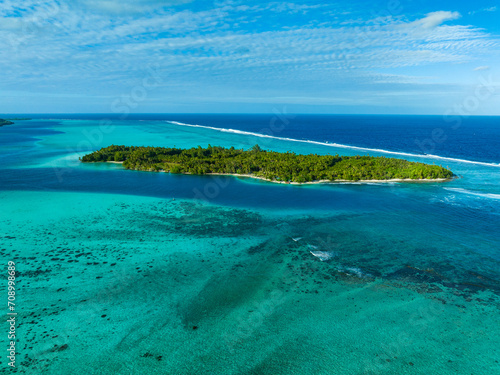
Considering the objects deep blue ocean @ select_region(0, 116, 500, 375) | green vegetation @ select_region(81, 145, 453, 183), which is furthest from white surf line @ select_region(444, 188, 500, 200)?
green vegetation @ select_region(81, 145, 453, 183)

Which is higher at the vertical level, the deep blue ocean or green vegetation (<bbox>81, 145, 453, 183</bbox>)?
green vegetation (<bbox>81, 145, 453, 183</bbox>)

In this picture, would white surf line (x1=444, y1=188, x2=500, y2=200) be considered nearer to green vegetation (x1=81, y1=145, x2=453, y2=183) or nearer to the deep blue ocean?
the deep blue ocean

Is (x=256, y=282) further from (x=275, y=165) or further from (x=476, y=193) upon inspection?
(x=476, y=193)

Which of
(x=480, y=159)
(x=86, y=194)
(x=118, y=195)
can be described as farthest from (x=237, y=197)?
(x=480, y=159)

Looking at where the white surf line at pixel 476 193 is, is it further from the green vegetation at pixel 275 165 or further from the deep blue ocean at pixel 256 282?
the green vegetation at pixel 275 165

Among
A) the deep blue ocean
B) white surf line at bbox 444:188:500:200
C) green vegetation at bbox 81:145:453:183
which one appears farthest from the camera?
green vegetation at bbox 81:145:453:183

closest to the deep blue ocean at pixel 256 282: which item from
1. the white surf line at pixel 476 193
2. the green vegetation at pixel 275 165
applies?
the white surf line at pixel 476 193
